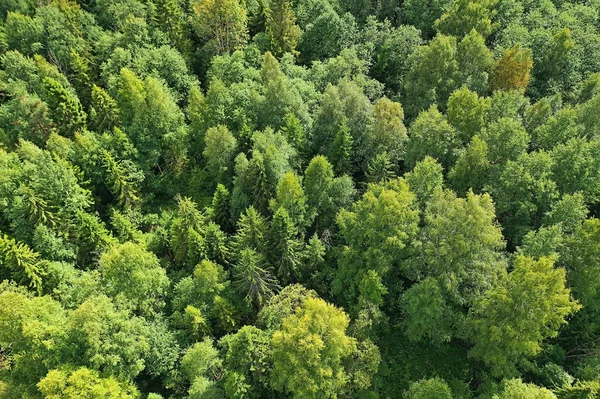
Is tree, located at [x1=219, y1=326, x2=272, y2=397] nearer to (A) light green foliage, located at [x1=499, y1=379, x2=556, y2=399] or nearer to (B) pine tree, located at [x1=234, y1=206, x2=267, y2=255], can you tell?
(B) pine tree, located at [x1=234, y1=206, x2=267, y2=255]

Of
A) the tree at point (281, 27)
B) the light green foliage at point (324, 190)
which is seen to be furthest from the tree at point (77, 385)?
the tree at point (281, 27)

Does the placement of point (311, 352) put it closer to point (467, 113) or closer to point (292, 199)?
point (292, 199)

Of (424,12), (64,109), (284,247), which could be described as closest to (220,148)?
(284,247)

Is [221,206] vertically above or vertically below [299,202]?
below

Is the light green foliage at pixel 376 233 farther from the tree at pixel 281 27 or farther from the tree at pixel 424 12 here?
the tree at pixel 424 12

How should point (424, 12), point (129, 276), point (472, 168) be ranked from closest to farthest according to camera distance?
point (129, 276) → point (472, 168) → point (424, 12)

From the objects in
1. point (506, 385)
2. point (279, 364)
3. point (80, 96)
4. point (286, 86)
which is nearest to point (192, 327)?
point (279, 364)
